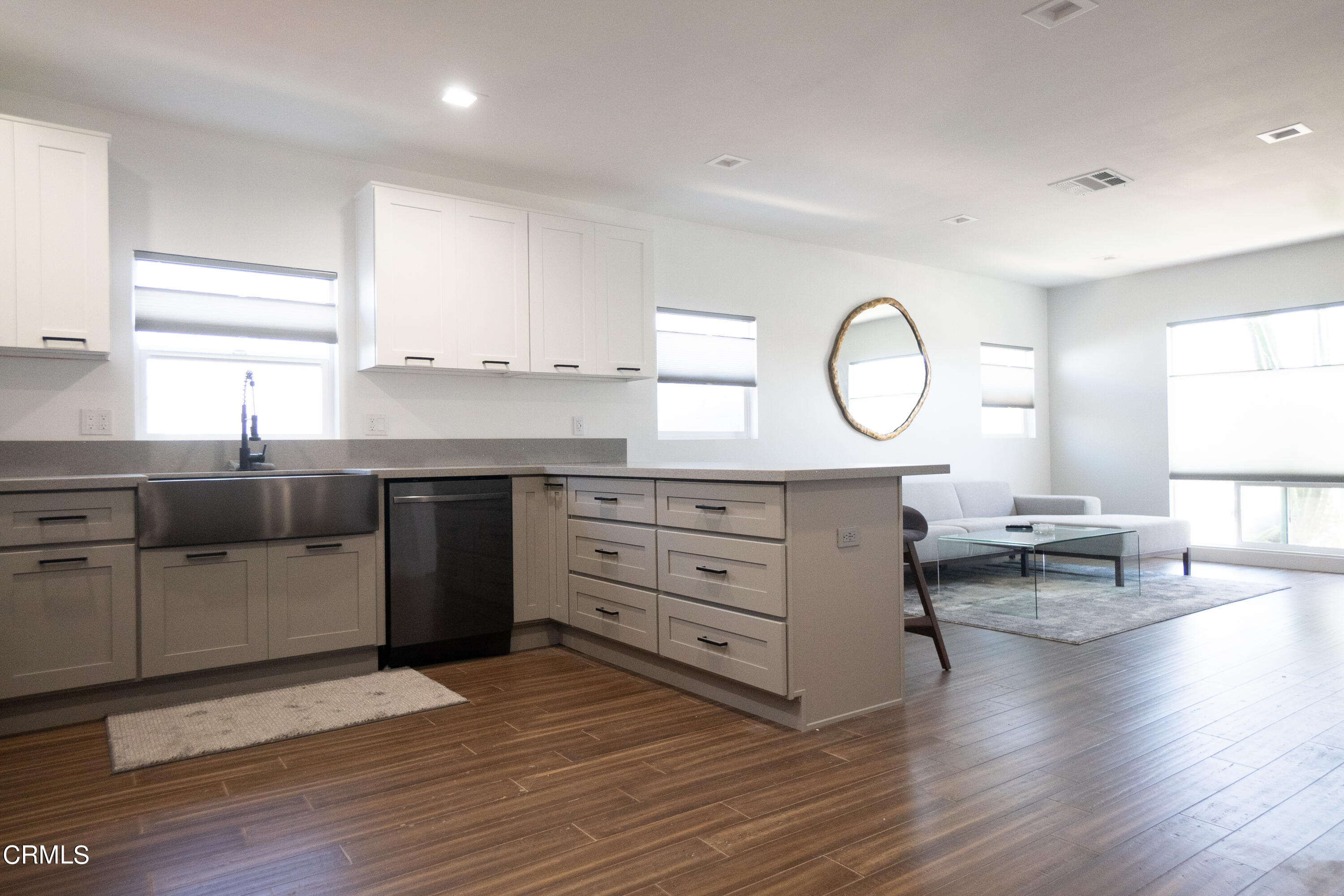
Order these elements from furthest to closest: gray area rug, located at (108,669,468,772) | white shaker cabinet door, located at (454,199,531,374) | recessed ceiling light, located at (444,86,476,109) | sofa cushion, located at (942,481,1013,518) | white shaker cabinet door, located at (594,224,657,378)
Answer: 1. sofa cushion, located at (942,481,1013,518)
2. white shaker cabinet door, located at (594,224,657,378)
3. white shaker cabinet door, located at (454,199,531,374)
4. recessed ceiling light, located at (444,86,476,109)
5. gray area rug, located at (108,669,468,772)

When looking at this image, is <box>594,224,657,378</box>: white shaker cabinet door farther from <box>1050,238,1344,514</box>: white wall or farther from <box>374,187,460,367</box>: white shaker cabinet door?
<box>1050,238,1344,514</box>: white wall

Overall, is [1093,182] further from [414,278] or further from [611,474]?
[414,278]

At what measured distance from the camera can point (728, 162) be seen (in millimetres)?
4352

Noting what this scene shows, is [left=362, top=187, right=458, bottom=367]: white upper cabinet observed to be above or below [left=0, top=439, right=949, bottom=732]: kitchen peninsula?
above

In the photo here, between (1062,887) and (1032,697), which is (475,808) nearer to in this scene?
(1062,887)

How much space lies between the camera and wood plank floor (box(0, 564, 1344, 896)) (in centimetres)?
183

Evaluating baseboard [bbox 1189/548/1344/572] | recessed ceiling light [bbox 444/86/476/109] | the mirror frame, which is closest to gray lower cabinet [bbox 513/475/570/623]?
recessed ceiling light [bbox 444/86/476/109]

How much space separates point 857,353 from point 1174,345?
9.94 ft

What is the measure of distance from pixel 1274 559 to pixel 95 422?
7876mm

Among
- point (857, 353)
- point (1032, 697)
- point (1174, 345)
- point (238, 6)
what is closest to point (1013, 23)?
point (1032, 697)

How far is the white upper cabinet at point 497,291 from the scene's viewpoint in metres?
3.98

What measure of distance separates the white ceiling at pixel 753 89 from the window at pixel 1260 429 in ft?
5.94

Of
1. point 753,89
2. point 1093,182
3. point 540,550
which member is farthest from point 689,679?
point 1093,182

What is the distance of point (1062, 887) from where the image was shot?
1.74 meters
